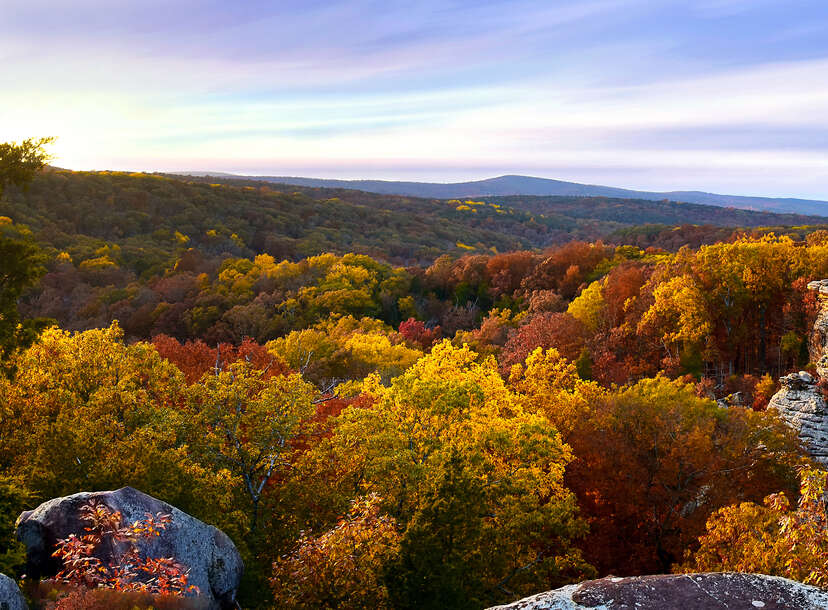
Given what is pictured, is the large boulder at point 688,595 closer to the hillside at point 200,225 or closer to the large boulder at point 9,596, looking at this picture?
the large boulder at point 9,596

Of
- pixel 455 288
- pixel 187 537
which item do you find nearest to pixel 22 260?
pixel 187 537

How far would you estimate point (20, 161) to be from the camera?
20875 mm

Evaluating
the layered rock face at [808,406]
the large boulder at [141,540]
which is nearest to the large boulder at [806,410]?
the layered rock face at [808,406]

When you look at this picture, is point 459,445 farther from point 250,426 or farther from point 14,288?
point 14,288

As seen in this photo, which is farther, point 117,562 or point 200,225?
point 200,225

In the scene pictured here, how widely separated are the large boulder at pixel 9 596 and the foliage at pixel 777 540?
48.6 feet

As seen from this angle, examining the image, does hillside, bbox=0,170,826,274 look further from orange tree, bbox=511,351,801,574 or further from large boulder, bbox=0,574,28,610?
large boulder, bbox=0,574,28,610

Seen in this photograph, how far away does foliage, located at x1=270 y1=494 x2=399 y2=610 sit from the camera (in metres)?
13.3

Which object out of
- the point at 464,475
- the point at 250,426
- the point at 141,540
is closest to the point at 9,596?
the point at 141,540

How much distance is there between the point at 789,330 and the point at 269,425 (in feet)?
114

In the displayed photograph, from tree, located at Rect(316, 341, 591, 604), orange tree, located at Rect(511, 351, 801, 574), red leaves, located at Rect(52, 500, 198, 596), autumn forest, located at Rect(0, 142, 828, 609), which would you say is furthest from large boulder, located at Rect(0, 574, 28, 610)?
orange tree, located at Rect(511, 351, 801, 574)

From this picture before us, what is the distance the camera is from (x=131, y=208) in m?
145

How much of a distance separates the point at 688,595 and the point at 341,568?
7.20 meters

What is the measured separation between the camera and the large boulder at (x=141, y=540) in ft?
44.0
